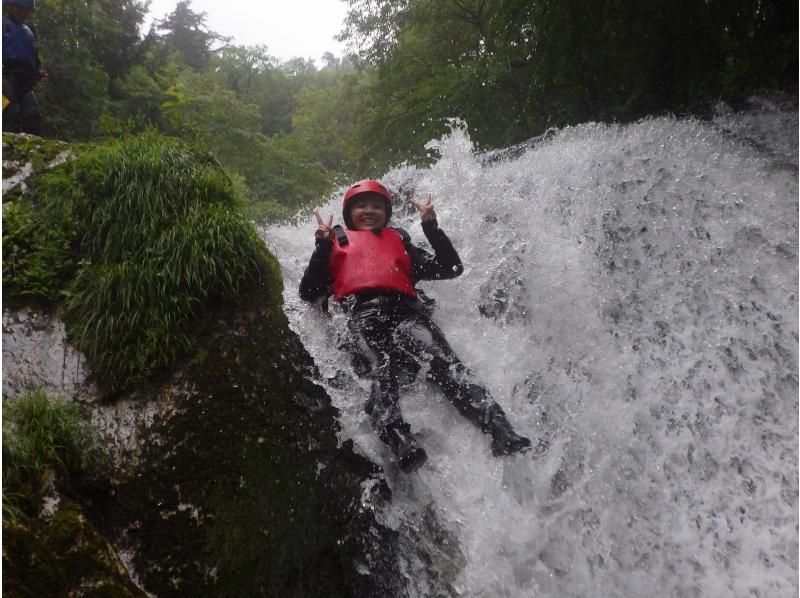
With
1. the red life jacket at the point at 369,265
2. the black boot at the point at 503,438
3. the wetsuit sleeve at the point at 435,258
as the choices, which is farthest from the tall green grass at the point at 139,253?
the black boot at the point at 503,438

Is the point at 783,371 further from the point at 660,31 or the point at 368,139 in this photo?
the point at 368,139

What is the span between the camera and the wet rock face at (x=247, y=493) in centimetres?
301

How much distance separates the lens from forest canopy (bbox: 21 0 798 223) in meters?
5.30

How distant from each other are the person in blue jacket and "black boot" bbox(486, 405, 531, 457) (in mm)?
5682

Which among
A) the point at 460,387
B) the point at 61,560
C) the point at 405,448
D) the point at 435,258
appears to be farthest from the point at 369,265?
the point at 61,560

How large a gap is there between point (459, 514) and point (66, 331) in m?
3.02

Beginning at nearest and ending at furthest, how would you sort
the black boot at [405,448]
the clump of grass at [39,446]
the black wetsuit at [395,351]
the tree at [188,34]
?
the clump of grass at [39,446] → the black boot at [405,448] → the black wetsuit at [395,351] → the tree at [188,34]

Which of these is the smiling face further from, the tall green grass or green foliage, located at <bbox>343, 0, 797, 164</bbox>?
green foliage, located at <bbox>343, 0, 797, 164</bbox>

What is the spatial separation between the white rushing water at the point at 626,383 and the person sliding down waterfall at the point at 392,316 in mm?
215

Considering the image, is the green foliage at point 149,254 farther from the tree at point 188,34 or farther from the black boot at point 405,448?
the tree at point 188,34

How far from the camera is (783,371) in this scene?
11.3 feet

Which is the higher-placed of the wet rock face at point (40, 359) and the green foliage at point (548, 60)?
the green foliage at point (548, 60)

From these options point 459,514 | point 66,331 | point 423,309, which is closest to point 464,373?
point 423,309

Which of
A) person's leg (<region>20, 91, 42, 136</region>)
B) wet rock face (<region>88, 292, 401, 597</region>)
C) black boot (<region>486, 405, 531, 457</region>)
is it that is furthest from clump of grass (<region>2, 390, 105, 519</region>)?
person's leg (<region>20, 91, 42, 136</region>)
